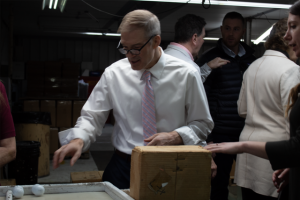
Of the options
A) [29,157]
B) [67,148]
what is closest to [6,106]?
[67,148]

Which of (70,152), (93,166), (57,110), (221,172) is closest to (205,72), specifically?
(221,172)

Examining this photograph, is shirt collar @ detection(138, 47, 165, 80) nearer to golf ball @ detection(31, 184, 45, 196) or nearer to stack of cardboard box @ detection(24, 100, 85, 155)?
golf ball @ detection(31, 184, 45, 196)

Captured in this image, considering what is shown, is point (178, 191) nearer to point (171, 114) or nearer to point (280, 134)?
point (171, 114)

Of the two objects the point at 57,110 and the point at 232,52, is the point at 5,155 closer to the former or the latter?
the point at 232,52

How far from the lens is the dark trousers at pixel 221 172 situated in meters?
2.90

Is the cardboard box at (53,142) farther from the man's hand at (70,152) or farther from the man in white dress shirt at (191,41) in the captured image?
the man's hand at (70,152)

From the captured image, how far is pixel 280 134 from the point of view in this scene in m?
2.06

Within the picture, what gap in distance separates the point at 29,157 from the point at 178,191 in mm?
3464

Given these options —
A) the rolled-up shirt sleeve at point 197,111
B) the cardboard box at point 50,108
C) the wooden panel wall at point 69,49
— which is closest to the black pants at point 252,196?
the rolled-up shirt sleeve at point 197,111

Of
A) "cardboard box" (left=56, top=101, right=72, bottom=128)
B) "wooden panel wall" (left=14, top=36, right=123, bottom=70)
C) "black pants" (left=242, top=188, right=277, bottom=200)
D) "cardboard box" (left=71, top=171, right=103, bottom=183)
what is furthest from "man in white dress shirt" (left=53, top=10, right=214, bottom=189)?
"wooden panel wall" (left=14, top=36, right=123, bottom=70)

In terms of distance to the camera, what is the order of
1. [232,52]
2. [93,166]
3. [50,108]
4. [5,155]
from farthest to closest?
[50,108], [93,166], [232,52], [5,155]

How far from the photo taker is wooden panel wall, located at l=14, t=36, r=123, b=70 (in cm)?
1401

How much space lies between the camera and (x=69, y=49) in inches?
567

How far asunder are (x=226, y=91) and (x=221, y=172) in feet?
2.50
